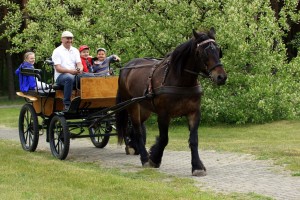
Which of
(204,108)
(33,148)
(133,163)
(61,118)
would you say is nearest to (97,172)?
(133,163)

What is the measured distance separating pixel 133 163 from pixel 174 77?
2093mm

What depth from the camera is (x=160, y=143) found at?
31.6ft

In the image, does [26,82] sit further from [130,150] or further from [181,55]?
[181,55]

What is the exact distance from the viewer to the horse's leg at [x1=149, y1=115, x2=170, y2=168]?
9.45m

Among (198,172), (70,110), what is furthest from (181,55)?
(70,110)

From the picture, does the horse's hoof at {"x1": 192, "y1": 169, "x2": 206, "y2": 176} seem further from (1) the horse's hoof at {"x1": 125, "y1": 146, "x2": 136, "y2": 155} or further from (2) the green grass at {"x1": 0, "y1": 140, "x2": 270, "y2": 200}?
(1) the horse's hoof at {"x1": 125, "y1": 146, "x2": 136, "y2": 155}

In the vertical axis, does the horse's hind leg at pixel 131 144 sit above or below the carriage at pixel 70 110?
below

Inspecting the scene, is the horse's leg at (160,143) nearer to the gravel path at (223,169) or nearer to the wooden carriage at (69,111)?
the gravel path at (223,169)

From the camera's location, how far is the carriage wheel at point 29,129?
12.1 meters

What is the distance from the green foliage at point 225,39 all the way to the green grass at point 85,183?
724 cm

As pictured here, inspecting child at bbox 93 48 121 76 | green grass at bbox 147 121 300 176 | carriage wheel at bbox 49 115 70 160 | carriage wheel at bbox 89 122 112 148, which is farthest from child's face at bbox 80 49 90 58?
green grass at bbox 147 121 300 176

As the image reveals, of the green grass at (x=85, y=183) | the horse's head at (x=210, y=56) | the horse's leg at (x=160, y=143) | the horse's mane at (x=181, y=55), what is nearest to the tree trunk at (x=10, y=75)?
the green grass at (x=85, y=183)

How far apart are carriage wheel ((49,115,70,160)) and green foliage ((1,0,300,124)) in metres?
5.99

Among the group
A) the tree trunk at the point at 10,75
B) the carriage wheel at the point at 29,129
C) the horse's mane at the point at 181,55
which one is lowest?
the tree trunk at the point at 10,75
